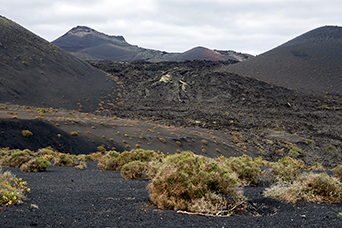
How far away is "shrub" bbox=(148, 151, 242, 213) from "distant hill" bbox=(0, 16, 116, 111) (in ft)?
124

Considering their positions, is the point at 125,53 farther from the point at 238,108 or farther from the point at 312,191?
the point at 312,191

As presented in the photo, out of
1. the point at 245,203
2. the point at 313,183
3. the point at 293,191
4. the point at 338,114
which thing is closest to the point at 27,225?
the point at 245,203

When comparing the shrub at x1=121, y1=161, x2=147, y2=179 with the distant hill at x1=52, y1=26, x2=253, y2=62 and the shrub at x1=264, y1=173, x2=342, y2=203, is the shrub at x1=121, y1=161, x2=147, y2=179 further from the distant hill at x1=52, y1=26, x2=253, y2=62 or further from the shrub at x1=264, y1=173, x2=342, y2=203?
the distant hill at x1=52, y1=26, x2=253, y2=62

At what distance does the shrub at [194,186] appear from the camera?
15.2 ft

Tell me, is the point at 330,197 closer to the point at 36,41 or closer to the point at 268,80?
the point at 36,41

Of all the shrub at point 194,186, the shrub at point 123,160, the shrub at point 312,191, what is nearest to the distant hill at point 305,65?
the shrub at point 123,160

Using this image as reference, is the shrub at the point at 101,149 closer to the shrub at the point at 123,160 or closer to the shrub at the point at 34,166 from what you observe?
the shrub at the point at 123,160

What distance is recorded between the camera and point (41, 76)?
48.4m

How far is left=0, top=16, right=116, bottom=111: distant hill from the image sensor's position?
4072cm

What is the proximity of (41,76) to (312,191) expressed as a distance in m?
51.4

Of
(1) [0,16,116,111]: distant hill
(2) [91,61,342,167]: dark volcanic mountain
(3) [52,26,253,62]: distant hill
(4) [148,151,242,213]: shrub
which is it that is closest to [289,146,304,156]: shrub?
(2) [91,61,342,167]: dark volcanic mountain

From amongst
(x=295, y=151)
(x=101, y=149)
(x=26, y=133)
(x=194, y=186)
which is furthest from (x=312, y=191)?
(x=295, y=151)

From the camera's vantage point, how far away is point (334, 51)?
283ft

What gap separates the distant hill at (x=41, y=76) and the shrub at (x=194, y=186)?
124 feet
